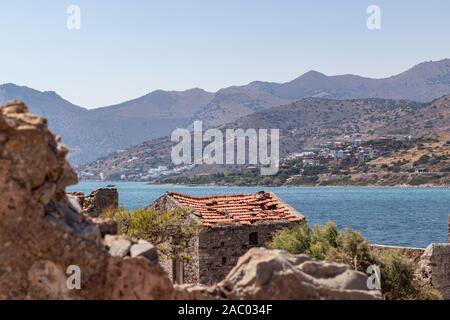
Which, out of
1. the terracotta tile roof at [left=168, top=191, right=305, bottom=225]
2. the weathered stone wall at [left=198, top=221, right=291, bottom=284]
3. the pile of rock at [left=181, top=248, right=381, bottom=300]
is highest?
the pile of rock at [left=181, top=248, right=381, bottom=300]

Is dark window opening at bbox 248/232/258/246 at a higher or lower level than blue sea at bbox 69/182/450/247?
higher

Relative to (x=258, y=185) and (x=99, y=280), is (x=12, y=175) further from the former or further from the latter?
(x=258, y=185)

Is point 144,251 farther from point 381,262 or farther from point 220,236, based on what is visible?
point 220,236

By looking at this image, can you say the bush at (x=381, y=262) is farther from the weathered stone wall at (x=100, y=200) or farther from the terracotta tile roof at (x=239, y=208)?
the weathered stone wall at (x=100, y=200)

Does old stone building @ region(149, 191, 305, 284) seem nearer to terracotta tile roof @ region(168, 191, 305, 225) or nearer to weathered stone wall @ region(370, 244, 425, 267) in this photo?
terracotta tile roof @ region(168, 191, 305, 225)

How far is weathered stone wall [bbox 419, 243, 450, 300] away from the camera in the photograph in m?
18.5

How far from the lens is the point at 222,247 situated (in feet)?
74.7

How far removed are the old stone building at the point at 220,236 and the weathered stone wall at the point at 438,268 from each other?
5818mm

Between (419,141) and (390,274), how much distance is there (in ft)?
553

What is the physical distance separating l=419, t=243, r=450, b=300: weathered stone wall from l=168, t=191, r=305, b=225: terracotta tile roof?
6.02 meters

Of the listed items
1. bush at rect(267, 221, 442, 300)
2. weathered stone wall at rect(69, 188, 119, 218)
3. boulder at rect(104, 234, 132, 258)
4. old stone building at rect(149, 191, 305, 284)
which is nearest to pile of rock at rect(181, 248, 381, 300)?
boulder at rect(104, 234, 132, 258)

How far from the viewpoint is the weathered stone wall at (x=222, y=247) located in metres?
22.3

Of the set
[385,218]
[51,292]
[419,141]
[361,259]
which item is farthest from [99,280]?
[419,141]

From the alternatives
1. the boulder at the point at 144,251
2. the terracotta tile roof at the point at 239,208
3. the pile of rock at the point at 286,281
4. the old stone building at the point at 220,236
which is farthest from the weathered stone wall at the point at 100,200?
the pile of rock at the point at 286,281
